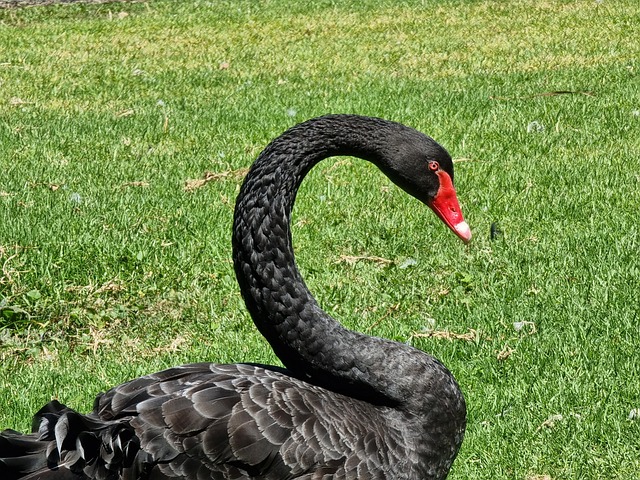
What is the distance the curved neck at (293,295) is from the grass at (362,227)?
66 cm

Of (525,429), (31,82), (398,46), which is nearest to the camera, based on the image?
(525,429)

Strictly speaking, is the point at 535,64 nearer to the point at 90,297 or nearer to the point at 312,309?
the point at 90,297

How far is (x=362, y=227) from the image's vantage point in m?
5.44

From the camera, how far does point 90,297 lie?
465cm

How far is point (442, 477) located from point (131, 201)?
3.19m

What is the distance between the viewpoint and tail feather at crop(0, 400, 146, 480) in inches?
101

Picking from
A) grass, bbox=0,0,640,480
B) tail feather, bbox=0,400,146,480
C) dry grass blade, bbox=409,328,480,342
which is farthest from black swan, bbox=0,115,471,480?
dry grass blade, bbox=409,328,480,342

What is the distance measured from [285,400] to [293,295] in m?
0.36

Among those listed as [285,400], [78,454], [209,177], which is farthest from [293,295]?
[209,177]

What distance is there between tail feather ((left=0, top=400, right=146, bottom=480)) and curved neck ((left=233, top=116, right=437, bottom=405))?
63 centimetres

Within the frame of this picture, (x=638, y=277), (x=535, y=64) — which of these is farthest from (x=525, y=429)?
(x=535, y=64)

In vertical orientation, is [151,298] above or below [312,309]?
below

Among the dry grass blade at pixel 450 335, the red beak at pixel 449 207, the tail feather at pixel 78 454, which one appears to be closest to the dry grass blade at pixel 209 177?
the dry grass blade at pixel 450 335

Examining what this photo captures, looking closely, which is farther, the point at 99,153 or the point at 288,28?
the point at 288,28
